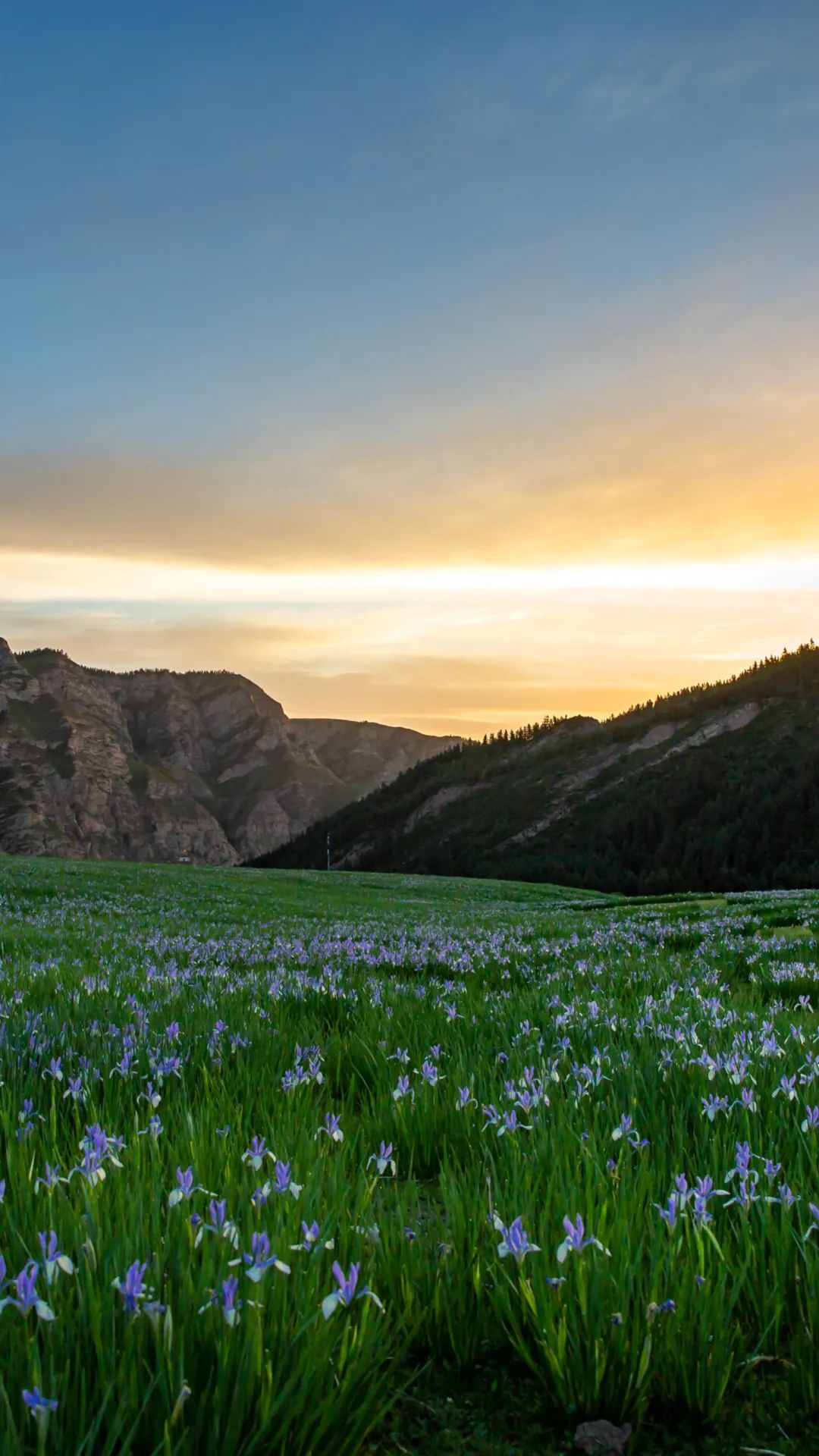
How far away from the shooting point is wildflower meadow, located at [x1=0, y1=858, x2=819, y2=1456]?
195 centimetres

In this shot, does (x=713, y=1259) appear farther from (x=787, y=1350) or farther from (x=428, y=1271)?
(x=428, y=1271)

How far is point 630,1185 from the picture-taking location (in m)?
3.01

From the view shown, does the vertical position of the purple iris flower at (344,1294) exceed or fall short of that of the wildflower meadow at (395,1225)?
it exceeds it

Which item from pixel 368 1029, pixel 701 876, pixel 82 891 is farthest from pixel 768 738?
pixel 368 1029

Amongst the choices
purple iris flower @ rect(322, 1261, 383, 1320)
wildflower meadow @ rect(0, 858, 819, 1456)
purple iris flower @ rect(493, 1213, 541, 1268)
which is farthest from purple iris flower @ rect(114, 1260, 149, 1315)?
purple iris flower @ rect(493, 1213, 541, 1268)

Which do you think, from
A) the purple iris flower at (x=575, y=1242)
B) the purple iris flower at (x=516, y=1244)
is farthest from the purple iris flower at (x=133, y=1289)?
the purple iris flower at (x=575, y=1242)

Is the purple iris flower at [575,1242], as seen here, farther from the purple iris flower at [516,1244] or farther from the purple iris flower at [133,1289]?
the purple iris flower at [133,1289]

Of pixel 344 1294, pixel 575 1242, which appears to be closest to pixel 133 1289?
pixel 344 1294

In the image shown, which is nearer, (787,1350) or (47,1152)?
(787,1350)

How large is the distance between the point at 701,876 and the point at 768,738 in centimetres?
6647

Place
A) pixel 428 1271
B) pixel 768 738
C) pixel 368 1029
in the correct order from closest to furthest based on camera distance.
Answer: pixel 428 1271 < pixel 368 1029 < pixel 768 738

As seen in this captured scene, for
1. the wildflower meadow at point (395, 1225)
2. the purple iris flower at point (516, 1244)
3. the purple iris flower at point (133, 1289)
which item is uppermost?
the purple iris flower at point (133, 1289)

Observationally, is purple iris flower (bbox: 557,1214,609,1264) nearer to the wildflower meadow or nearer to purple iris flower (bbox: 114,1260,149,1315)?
the wildflower meadow

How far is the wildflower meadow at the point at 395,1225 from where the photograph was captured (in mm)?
1952
